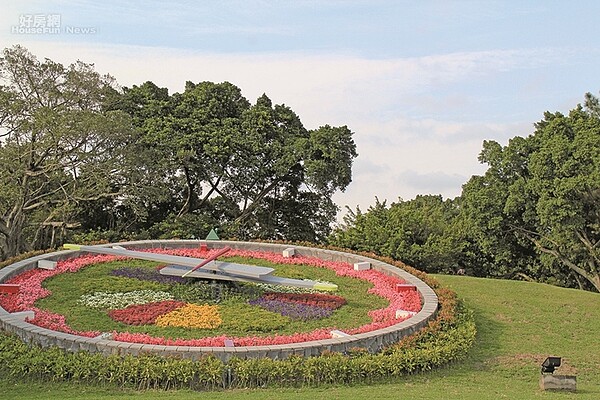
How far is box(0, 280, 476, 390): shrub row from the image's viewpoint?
750 cm

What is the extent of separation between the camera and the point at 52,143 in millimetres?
15930

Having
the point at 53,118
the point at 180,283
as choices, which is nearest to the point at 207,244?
the point at 180,283

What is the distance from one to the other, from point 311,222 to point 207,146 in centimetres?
459

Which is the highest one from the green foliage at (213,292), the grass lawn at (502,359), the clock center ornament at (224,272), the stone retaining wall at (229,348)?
the clock center ornament at (224,272)

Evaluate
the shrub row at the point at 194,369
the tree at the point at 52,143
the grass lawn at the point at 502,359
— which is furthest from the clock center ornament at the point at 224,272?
the tree at the point at 52,143

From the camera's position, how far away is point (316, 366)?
7.90 metres

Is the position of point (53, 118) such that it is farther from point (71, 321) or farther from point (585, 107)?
point (585, 107)

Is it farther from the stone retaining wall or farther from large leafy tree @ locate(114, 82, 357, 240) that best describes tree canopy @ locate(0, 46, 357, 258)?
the stone retaining wall

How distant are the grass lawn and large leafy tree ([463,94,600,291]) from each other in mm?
4546

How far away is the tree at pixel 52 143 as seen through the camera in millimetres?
15781

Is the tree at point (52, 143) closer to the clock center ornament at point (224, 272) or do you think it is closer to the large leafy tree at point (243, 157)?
the large leafy tree at point (243, 157)

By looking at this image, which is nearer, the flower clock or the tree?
the flower clock

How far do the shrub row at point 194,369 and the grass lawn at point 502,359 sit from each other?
17 cm

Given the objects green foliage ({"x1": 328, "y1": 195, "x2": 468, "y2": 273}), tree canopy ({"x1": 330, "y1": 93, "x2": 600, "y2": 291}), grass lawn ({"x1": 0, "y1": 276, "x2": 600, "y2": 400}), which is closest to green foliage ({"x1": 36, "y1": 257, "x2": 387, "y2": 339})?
grass lawn ({"x1": 0, "y1": 276, "x2": 600, "y2": 400})
